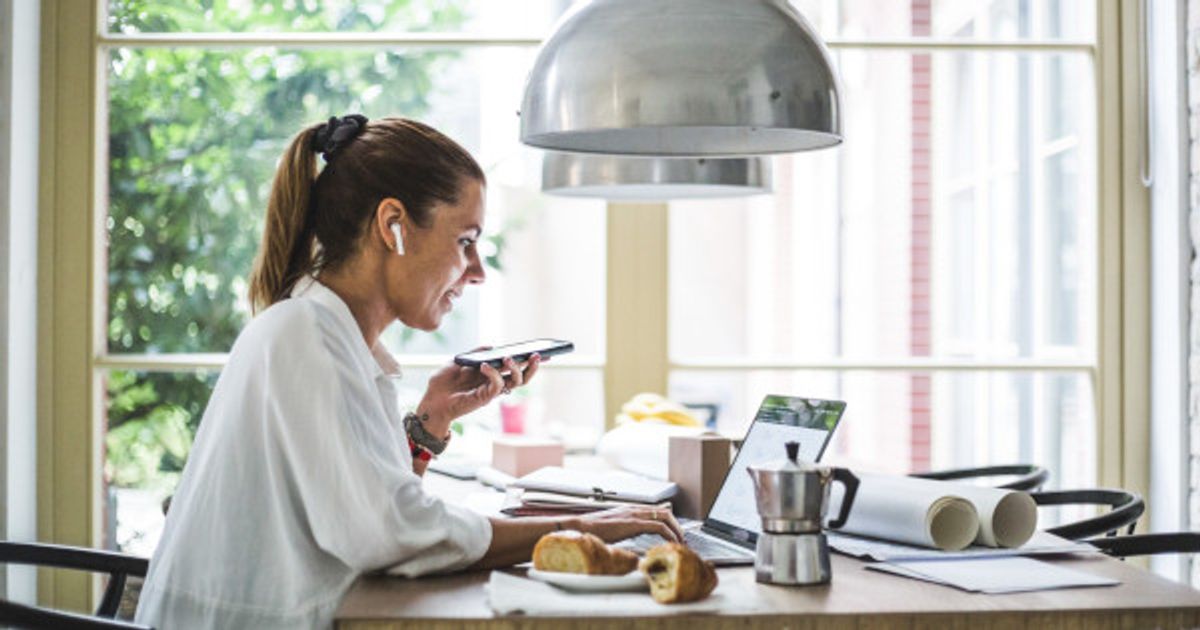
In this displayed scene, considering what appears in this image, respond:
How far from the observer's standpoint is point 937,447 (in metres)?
5.64

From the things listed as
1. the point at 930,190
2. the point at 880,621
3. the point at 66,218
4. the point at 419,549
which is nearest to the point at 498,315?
the point at 66,218

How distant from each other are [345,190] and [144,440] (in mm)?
2072

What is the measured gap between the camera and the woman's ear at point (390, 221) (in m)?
2.16

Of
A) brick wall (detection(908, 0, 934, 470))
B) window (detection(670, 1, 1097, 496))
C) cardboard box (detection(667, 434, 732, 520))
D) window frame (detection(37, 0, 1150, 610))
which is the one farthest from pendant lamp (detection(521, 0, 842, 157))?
brick wall (detection(908, 0, 934, 470))

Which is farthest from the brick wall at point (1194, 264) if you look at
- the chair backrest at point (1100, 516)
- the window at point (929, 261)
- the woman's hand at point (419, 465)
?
the woman's hand at point (419, 465)

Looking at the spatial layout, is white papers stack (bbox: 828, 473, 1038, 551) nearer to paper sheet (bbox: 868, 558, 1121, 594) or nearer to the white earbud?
paper sheet (bbox: 868, 558, 1121, 594)

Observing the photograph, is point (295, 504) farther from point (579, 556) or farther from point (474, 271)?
point (474, 271)

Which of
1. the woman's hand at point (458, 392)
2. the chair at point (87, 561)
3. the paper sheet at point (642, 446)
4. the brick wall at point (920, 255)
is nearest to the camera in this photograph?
the chair at point (87, 561)

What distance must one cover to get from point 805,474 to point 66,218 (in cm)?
266

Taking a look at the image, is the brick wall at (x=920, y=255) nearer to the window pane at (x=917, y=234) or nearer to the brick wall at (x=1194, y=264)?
the window pane at (x=917, y=234)

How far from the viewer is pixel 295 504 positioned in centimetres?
194

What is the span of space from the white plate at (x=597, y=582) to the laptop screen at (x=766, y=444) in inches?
14.9

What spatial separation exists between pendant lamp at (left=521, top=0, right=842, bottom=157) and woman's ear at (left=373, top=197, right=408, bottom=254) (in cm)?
26

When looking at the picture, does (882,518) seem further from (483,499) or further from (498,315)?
(498,315)
